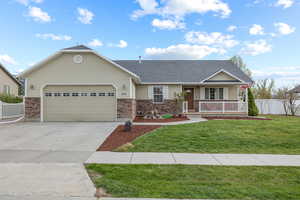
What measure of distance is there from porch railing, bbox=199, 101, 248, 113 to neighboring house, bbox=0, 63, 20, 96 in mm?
23292

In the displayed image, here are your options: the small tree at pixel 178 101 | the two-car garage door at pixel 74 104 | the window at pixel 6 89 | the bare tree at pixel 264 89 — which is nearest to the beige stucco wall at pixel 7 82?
the window at pixel 6 89

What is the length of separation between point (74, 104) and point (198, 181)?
11750 millimetres

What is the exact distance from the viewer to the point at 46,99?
13641 millimetres

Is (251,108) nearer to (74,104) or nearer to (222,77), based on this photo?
(222,77)

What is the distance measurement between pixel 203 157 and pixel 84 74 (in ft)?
35.3

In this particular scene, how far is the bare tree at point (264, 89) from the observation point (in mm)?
24600

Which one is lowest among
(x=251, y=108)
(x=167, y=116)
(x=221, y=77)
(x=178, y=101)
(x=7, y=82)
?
(x=167, y=116)

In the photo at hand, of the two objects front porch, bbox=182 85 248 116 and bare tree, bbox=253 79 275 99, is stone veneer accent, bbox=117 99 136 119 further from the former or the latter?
bare tree, bbox=253 79 275 99

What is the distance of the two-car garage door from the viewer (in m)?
13.6

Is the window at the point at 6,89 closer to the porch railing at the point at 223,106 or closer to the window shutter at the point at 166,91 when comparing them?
the window shutter at the point at 166,91

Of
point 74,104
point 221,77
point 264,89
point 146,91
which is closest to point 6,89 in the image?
point 74,104

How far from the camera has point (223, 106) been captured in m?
16.1

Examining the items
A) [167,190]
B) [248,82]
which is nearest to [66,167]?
[167,190]

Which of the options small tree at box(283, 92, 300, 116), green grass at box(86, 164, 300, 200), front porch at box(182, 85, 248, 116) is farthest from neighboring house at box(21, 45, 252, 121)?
small tree at box(283, 92, 300, 116)
